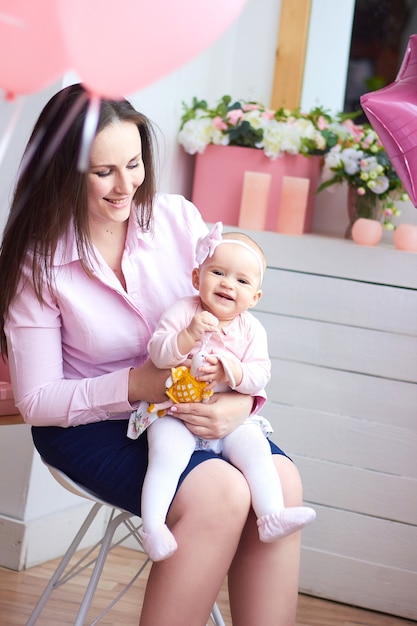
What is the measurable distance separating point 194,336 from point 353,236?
3.33ft

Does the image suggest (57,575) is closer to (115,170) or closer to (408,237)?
(115,170)

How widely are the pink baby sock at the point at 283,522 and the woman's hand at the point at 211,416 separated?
0.18 metres

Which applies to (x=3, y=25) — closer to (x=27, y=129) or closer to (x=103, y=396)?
(x=103, y=396)

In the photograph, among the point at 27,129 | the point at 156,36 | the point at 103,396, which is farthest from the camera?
the point at 27,129

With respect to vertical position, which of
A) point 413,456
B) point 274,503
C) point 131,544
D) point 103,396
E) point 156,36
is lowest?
point 131,544

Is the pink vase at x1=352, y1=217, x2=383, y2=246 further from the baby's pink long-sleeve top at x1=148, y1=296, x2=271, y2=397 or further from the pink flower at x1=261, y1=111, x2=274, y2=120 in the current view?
the baby's pink long-sleeve top at x1=148, y1=296, x2=271, y2=397

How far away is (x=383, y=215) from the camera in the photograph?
2.55 m

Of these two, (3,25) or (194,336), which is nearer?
(3,25)

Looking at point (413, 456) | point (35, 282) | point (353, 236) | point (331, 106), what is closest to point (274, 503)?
point (35, 282)

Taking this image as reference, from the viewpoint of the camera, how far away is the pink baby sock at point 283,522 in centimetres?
154

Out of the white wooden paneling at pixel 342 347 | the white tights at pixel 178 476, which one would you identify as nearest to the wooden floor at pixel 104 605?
the white wooden paneling at pixel 342 347

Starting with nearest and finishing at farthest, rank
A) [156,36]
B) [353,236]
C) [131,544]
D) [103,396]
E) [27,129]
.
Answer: [156,36], [103,396], [27,129], [353,236], [131,544]

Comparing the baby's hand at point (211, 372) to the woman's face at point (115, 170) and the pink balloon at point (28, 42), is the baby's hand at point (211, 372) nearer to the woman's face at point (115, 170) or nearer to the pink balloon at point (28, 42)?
the woman's face at point (115, 170)

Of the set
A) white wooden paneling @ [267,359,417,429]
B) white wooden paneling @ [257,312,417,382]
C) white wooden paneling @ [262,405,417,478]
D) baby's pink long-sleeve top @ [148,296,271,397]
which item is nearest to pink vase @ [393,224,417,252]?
white wooden paneling @ [257,312,417,382]
